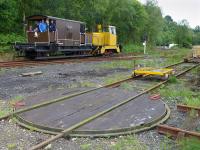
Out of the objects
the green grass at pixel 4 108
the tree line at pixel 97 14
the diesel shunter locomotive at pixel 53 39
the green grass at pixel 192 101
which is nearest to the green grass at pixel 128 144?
the green grass at pixel 4 108

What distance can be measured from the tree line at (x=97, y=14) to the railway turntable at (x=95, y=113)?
19000 mm

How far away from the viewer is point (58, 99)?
26.7ft

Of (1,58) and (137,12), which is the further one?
(137,12)

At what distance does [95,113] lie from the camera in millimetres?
7035

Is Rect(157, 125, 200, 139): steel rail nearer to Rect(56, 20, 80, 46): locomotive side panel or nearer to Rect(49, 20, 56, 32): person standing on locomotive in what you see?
Rect(49, 20, 56, 32): person standing on locomotive

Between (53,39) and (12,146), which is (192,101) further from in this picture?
(53,39)

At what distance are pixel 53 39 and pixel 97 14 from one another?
16859 millimetres

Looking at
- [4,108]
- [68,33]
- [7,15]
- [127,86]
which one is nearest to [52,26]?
[68,33]

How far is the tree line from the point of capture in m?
27.5

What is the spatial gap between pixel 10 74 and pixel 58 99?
20.1 ft

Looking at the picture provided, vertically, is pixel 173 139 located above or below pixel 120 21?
below

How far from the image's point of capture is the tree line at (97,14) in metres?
27.5

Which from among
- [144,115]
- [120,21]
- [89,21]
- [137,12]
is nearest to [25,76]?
[144,115]

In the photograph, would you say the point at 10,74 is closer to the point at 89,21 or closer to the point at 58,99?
the point at 58,99
